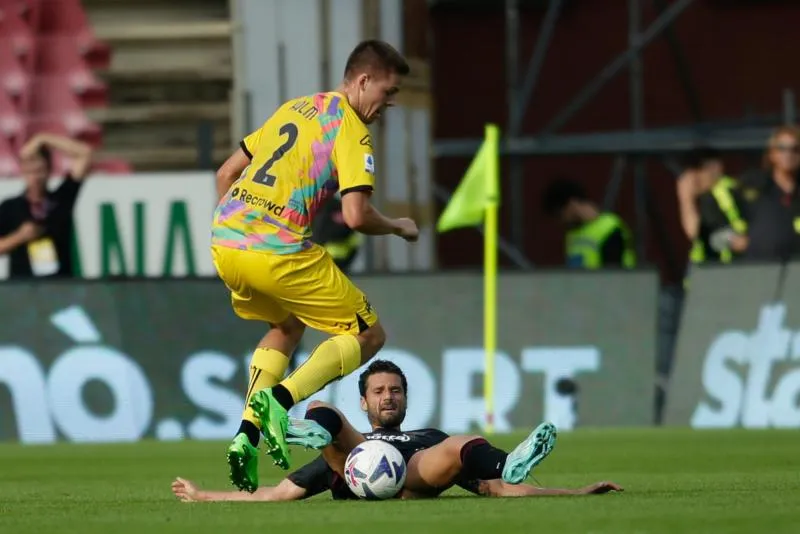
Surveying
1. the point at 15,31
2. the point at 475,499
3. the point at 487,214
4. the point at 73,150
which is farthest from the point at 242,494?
the point at 15,31

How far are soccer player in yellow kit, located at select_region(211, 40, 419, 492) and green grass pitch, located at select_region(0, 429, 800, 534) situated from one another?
837mm

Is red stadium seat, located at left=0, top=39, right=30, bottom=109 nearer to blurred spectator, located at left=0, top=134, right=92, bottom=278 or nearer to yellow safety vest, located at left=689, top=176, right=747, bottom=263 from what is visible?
blurred spectator, located at left=0, top=134, right=92, bottom=278

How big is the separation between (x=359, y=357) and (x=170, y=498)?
113cm

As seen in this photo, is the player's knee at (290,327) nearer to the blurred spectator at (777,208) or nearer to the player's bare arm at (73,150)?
the blurred spectator at (777,208)

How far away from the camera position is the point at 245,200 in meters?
9.85

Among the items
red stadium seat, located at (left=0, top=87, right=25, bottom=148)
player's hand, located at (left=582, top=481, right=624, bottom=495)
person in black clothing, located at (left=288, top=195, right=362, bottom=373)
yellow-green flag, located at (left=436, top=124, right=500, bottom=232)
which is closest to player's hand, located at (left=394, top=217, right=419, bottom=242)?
player's hand, located at (left=582, top=481, right=624, bottom=495)

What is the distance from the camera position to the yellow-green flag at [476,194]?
16.9m

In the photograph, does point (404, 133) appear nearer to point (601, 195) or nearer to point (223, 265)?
point (601, 195)

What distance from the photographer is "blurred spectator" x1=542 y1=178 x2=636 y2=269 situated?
17.6 m

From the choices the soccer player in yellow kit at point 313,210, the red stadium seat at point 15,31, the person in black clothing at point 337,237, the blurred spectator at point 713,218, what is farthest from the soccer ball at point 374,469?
the red stadium seat at point 15,31

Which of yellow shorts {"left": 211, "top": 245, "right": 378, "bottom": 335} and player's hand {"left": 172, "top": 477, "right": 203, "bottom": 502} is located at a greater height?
yellow shorts {"left": 211, "top": 245, "right": 378, "bottom": 335}

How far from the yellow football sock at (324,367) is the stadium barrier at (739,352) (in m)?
7.10

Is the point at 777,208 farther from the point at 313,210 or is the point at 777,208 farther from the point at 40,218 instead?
the point at 313,210

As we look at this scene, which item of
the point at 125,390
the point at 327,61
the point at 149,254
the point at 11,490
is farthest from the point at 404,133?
the point at 11,490
